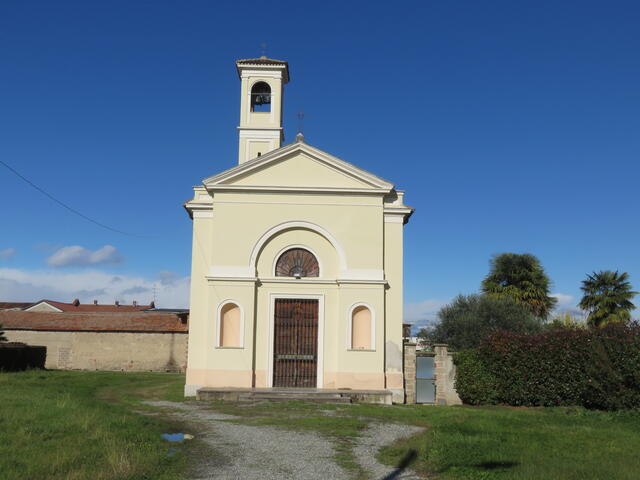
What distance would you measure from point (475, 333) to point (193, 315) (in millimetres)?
15321

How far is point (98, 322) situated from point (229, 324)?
659 inches

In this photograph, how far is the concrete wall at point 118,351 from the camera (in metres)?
33.0

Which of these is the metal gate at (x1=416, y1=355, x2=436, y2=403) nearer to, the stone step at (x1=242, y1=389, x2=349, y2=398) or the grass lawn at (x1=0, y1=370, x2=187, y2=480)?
the stone step at (x1=242, y1=389, x2=349, y2=398)

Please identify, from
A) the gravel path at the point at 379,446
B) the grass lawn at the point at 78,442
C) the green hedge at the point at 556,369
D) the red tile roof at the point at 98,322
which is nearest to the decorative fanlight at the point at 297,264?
the green hedge at the point at 556,369

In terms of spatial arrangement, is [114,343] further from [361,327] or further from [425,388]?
[425,388]

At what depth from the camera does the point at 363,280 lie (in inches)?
775

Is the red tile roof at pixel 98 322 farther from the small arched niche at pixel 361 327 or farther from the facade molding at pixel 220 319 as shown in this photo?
the small arched niche at pixel 361 327

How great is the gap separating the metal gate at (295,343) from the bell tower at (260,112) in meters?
8.07

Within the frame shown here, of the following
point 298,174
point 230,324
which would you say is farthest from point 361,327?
point 298,174

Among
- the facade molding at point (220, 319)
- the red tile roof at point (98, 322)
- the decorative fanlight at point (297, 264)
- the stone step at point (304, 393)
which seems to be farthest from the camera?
the red tile roof at point (98, 322)

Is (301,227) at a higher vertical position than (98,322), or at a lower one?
higher

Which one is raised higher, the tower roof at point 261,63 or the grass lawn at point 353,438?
the tower roof at point 261,63

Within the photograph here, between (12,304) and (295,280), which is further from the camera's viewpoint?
(12,304)

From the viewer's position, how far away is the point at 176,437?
38.1ft
